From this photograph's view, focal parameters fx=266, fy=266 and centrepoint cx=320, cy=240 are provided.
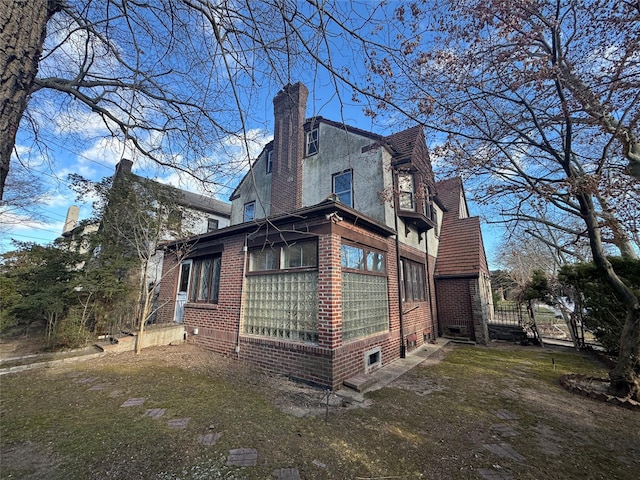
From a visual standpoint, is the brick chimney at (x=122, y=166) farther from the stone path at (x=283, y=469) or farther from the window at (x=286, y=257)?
the stone path at (x=283, y=469)

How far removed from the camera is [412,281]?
10250 mm

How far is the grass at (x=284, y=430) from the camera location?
9.72ft

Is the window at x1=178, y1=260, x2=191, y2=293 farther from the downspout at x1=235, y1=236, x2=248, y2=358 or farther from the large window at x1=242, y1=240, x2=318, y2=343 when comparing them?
the large window at x1=242, y1=240, x2=318, y2=343

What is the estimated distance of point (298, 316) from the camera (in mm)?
6078

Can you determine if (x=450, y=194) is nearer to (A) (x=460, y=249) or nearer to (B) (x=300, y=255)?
(A) (x=460, y=249)

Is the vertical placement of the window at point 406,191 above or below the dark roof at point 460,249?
above

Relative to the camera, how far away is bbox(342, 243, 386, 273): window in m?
6.38

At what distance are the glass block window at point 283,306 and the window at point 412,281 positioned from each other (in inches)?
159

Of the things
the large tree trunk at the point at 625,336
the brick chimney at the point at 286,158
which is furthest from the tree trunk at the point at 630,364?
the brick chimney at the point at 286,158

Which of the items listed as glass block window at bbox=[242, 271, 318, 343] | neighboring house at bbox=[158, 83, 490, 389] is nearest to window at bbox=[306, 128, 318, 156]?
neighboring house at bbox=[158, 83, 490, 389]

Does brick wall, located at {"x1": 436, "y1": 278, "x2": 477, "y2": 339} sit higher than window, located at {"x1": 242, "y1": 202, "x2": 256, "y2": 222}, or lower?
lower

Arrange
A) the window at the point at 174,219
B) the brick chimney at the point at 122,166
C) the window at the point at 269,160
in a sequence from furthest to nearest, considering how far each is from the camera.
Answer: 1. the window at the point at 269,160
2. the window at the point at 174,219
3. the brick chimney at the point at 122,166

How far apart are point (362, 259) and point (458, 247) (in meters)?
8.18

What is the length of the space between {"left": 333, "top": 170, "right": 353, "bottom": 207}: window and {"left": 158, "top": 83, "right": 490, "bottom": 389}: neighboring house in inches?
1.7
